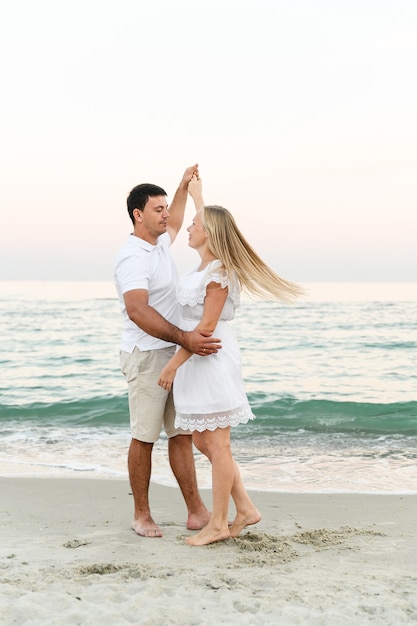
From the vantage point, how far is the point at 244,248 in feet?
13.4

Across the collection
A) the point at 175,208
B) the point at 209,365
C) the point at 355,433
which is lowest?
the point at 355,433

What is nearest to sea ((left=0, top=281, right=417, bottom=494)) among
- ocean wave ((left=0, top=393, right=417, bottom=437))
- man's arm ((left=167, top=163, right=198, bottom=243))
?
ocean wave ((left=0, top=393, right=417, bottom=437))

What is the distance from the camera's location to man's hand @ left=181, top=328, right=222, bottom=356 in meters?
3.98

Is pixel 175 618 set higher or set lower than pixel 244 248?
lower

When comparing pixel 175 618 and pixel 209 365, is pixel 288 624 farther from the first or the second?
pixel 209 365

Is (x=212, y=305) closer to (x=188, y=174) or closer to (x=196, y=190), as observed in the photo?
(x=196, y=190)

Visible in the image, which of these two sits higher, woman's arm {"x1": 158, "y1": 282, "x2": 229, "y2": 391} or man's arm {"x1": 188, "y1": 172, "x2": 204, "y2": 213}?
man's arm {"x1": 188, "y1": 172, "x2": 204, "y2": 213}

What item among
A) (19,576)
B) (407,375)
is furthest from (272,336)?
(19,576)

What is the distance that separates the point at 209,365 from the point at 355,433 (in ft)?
17.1

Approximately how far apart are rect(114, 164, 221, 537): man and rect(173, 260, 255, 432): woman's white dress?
260mm

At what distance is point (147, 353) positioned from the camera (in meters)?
4.45

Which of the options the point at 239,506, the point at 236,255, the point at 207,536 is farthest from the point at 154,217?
the point at 207,536

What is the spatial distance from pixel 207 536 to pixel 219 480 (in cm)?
32

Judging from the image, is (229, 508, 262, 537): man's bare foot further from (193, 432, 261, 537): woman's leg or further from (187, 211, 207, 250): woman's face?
(187, 211, 207, 250): woman's face
